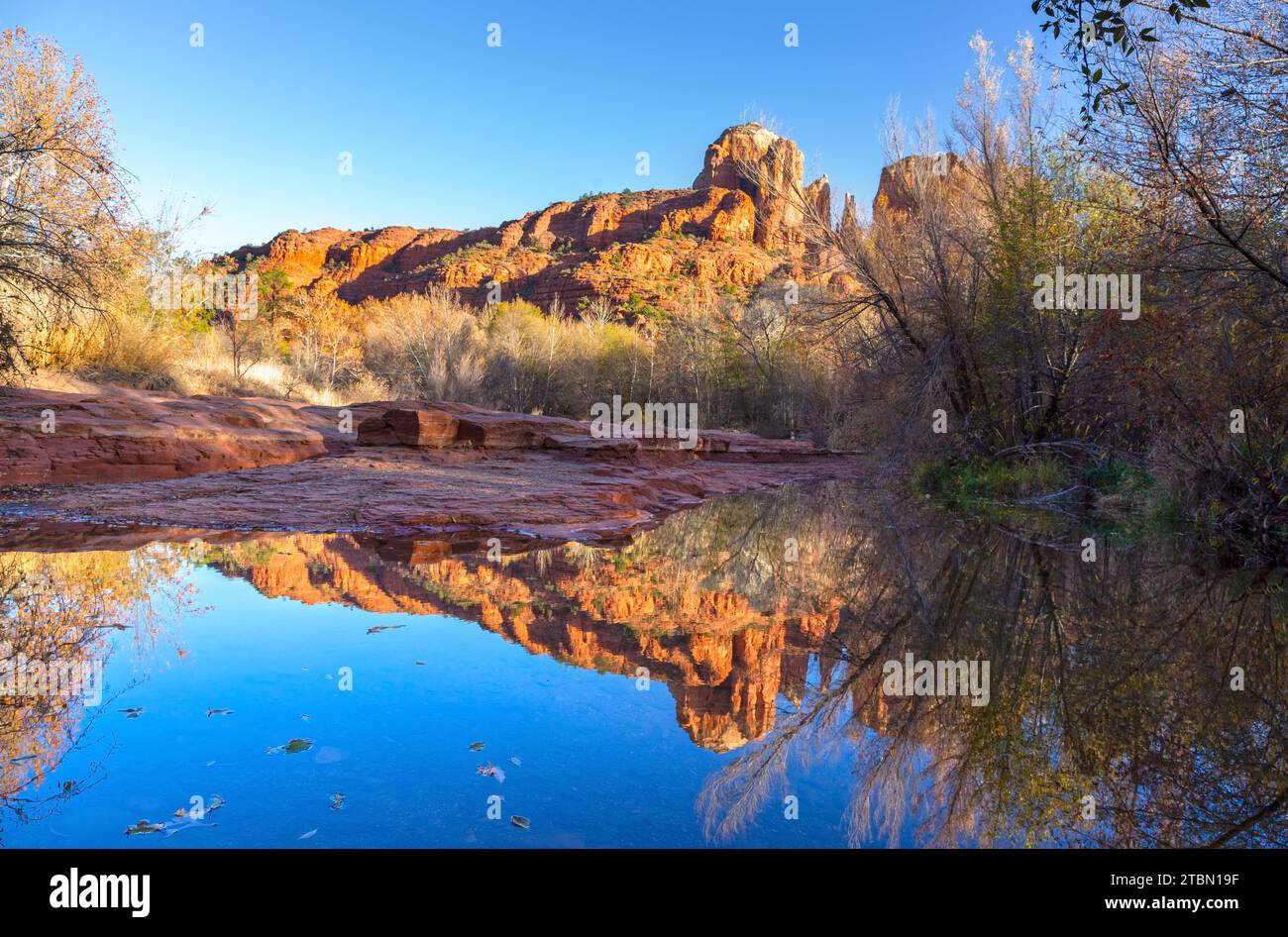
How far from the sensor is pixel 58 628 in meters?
3.67

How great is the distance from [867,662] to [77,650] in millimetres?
3819

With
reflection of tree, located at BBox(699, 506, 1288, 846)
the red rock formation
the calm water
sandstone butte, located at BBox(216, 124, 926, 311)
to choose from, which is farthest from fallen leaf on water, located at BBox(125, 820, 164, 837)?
sandstone butte, located at BBox(216, 124, 926, 311)

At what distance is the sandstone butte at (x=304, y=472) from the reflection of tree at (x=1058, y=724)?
163 inches

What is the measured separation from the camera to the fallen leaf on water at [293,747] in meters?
2.48

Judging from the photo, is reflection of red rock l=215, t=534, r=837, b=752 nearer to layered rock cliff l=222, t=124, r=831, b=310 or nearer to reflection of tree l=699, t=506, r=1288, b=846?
reflection of tree l=699, t=506, r=1288, b=846

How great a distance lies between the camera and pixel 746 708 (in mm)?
3021

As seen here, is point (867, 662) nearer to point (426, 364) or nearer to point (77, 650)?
point (77, 650)

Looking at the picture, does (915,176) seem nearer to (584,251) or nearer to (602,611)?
(602,611)

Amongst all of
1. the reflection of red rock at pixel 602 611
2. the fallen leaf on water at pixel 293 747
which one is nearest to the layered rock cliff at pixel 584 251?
the reflection of red rock at pixel 602 611

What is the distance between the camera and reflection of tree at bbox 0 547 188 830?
2.24 meters

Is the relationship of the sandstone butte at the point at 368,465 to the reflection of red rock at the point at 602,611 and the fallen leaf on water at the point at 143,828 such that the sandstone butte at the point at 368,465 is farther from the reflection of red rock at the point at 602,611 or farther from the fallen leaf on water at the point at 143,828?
the fallen leaf on water at the point at 143,828

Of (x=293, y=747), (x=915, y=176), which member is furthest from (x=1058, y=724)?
(x=915, y=176)

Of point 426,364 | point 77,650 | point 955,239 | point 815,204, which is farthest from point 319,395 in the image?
point 77,650

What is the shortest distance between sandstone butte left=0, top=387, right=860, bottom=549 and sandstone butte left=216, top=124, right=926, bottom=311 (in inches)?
1839
